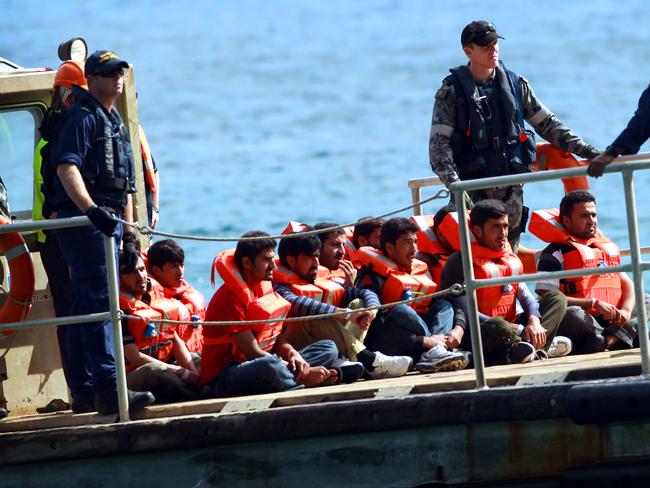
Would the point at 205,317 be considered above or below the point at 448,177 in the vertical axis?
below

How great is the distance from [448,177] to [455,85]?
0.55 m

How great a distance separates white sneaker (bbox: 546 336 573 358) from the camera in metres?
8.51

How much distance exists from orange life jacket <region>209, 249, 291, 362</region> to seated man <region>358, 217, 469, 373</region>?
0.61m

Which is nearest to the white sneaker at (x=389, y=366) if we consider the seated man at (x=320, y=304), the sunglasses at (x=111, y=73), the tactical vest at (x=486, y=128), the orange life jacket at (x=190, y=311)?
the seated man at (x=320, y=304)

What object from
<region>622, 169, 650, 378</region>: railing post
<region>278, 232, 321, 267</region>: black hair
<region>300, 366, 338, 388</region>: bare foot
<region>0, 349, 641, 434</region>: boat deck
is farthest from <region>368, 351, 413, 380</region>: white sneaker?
<region>622, 169, 650, 378</region>: railing post

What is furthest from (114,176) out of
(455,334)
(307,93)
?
(307,93)

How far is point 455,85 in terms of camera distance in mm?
9047

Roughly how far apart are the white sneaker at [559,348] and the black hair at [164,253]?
6.71ft

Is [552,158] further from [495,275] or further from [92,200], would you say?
[92,200]

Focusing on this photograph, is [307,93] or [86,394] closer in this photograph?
[86,394]

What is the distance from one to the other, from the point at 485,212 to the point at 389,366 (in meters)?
1.00

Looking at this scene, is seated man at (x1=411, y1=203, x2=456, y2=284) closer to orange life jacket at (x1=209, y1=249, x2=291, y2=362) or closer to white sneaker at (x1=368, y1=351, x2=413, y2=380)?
white sneaker at (x1=368, y1=351, x2=413, y2=380)

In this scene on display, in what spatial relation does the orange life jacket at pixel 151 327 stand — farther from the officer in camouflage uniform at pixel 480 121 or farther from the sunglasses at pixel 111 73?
the officer in camouflage uniform at pixel 480 121

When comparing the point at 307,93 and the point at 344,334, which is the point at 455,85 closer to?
the point at 344,334
